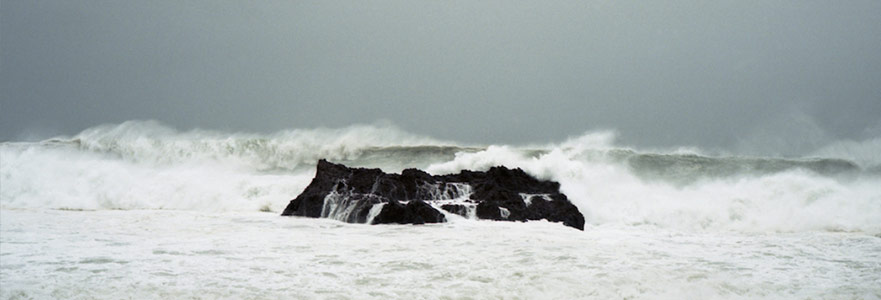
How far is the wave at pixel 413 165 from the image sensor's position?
1303 centimetres

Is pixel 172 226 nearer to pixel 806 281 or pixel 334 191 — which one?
pixel 334 191

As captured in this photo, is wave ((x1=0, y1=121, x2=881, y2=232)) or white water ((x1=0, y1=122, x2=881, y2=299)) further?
wave ((x1=0, y1=121, x2=881, y2=232))

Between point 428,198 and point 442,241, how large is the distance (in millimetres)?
3801

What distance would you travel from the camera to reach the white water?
4953 mm

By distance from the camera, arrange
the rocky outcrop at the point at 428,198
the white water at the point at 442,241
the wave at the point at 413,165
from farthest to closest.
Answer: the wave at the point at 413,165
the rocky outcrop at the point at 428,198
the white water at the point at 442,241

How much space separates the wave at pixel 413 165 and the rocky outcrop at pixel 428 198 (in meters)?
1.25

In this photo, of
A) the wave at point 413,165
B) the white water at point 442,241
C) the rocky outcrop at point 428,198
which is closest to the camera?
the white water at point 442,241

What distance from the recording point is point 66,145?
63.5 feet

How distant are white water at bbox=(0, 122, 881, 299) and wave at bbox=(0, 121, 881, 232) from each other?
0.06m

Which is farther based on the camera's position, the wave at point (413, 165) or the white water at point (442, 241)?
the wave at point (413, 165)

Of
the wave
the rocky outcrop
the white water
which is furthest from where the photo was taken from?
the wave

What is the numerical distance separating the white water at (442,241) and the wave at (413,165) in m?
0.06

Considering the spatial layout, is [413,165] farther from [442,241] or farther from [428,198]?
[442,241]

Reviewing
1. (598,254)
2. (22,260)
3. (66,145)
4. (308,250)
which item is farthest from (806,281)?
(66,145)
